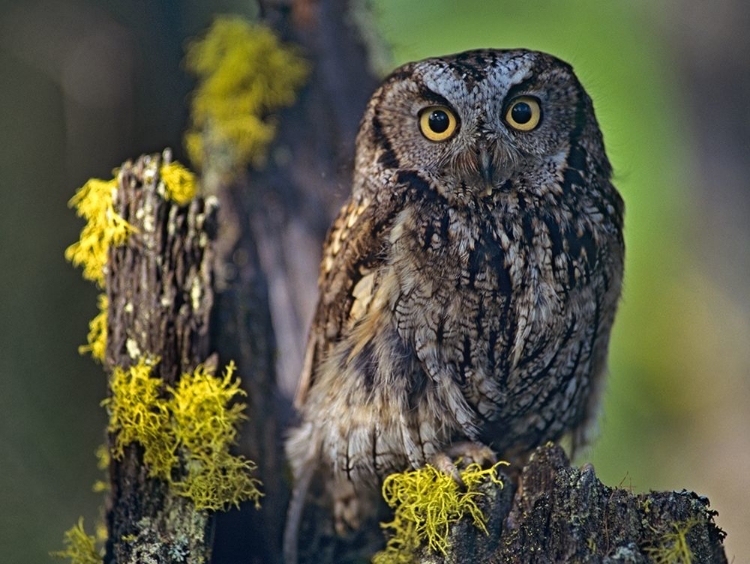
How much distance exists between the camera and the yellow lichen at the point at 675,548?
1.13m

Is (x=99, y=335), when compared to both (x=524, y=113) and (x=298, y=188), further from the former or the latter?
(x=524, y=113)

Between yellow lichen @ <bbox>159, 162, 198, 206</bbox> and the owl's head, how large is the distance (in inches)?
19.0

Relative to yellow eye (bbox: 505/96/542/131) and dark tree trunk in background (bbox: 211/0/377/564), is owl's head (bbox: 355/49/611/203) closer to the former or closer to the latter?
yellow eye (bbox: 505/96/542/131)

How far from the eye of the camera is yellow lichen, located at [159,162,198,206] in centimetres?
154

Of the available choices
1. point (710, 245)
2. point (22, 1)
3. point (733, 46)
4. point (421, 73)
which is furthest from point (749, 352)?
point (22, 1)

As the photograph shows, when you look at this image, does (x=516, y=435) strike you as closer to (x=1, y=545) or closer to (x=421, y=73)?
(x=421, y=73)

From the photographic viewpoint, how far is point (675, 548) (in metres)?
1.14

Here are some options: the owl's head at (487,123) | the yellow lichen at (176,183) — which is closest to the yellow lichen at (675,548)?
the owl's head at (487,123)

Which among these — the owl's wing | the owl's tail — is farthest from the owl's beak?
the owl's tail

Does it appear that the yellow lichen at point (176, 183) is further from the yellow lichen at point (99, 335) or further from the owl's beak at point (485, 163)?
the owl's beak at point (485, 163)

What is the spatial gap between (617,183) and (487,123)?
1.47 feet

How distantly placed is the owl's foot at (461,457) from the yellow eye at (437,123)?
0.63m

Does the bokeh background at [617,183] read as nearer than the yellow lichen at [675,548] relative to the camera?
No

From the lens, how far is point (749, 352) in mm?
2746
